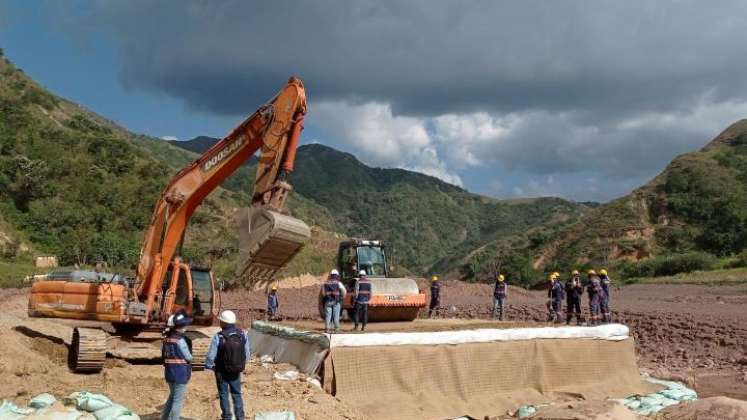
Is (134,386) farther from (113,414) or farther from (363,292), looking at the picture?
(363,292)

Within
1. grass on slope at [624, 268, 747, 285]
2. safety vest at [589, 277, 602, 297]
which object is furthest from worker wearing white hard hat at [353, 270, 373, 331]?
grass on slope at [624, 268, 747, 285]

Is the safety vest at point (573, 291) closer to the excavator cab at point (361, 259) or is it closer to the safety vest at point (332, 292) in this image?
the excavator cab at point (361, 259)

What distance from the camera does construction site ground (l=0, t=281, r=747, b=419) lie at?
33.2 ft

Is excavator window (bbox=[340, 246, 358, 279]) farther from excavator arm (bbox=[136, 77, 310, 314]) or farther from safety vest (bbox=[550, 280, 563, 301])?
excavator arm (bbox=[136, 77, 310, 314])

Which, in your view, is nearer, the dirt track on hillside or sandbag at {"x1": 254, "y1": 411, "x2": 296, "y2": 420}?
sandbag at {"x1": 254, "y1": 411, "x2": 296, "y2": 420}

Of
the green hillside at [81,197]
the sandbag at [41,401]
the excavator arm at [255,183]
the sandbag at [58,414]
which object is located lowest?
the sandbag at [58,414]

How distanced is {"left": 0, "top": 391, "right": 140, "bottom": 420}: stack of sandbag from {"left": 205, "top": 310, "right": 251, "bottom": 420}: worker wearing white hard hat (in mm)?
1255

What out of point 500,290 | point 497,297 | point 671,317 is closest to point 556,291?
point 500,290

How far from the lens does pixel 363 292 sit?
1558 centimetres

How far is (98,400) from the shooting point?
8.74 m

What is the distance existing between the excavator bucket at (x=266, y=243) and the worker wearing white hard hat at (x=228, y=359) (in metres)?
3.12

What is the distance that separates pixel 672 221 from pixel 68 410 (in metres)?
59.9

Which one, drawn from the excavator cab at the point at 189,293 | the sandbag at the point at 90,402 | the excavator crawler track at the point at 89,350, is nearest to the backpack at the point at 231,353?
the sandbag at the point at 90,402

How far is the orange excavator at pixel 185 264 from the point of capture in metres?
11.6
